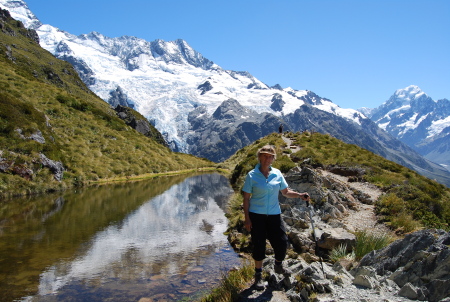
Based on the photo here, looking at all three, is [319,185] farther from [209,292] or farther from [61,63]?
[61,63]

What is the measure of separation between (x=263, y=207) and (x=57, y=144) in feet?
107

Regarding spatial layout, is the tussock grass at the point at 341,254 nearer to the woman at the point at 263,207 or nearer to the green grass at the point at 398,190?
the woman at the point at 263,207

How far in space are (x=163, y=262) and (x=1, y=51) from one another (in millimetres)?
71925

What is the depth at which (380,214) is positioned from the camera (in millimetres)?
15609

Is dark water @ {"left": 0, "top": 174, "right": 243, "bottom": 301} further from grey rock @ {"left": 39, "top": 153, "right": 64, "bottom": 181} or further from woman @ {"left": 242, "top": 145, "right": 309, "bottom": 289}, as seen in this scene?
grey rock @ {"left": 39, "top": 153, "right": 64, "bottom": 181}

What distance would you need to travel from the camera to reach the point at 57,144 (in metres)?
34.5

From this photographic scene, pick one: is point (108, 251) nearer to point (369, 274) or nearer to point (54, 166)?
point (369, 274)

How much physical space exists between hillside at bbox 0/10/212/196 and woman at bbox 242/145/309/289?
22625 mm

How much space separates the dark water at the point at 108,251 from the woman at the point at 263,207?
1966 mm

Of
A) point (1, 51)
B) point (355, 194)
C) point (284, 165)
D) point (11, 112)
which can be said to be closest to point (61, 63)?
point (1, 51)

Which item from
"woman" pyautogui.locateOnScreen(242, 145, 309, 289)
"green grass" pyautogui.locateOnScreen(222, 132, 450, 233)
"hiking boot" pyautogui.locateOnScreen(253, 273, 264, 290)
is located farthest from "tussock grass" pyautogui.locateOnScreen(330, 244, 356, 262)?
"green grass" pyautogui.locateOnScreen(222, 132, 450, 233)

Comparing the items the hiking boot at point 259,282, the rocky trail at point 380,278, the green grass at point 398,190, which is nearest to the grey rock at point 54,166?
the green grass at point 398,190

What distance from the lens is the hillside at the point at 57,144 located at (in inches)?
1043

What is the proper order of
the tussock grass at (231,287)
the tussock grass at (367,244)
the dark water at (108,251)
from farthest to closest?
1. the tussock grass at (367,244)
2. the dark water at (108,251)
3. the tussock grass at (231,287)
